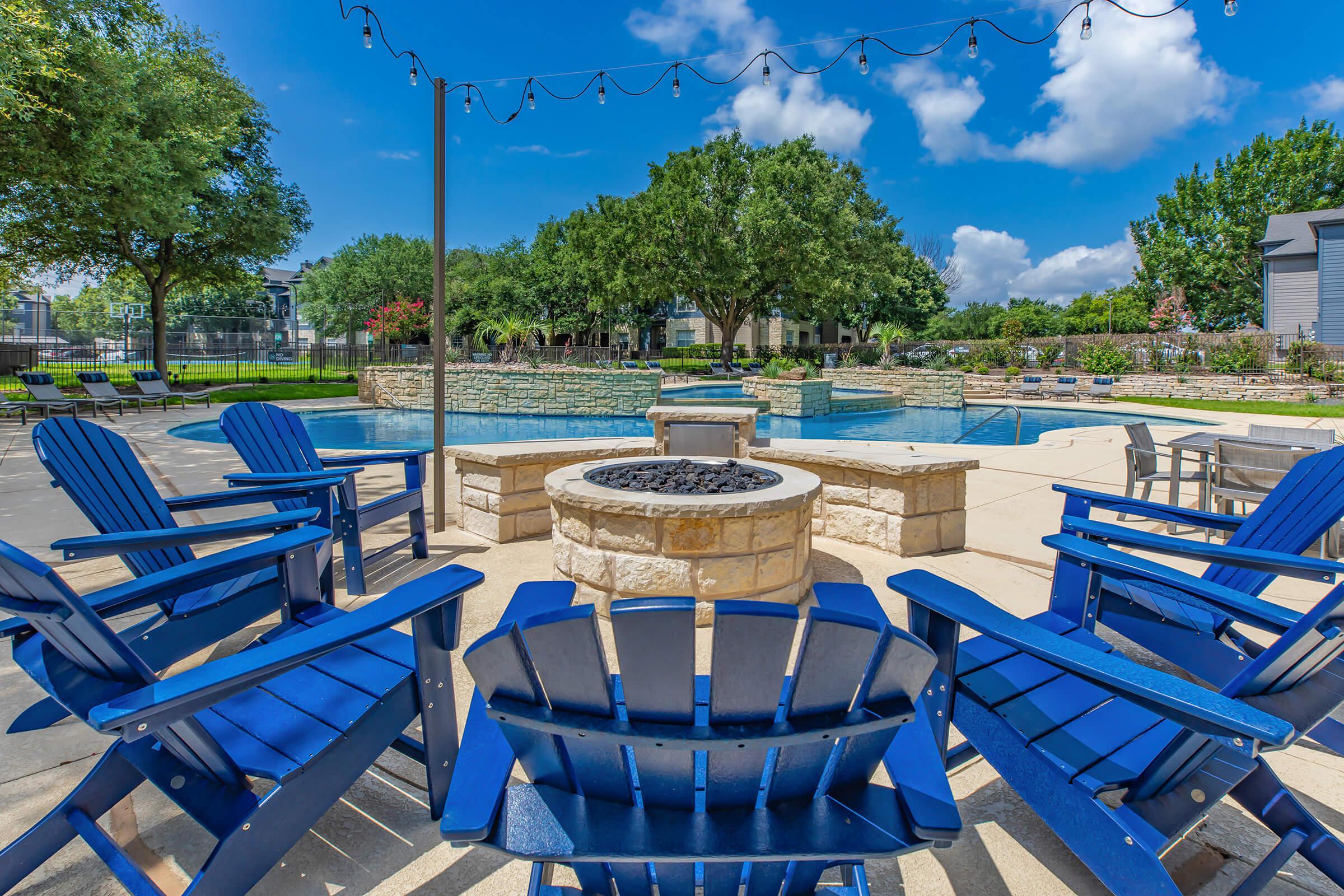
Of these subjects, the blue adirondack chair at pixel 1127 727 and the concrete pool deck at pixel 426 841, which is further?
the concrete pool deck at pixel 426 841

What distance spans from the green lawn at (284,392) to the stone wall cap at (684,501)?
15942mm

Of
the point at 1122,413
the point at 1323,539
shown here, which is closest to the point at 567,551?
the point at 1323,539

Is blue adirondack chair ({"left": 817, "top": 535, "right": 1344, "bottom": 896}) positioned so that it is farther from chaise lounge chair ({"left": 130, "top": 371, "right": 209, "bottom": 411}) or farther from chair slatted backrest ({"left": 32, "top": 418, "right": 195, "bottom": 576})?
chaise lounge chair ({"left": 130, "top": 371, "right": 209, "bottom": 411})

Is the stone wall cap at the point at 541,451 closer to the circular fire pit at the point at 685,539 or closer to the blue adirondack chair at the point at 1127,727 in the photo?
the circular fire pit at the point at 685,539

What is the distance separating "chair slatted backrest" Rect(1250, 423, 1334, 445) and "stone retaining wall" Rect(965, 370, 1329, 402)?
51.0 ft

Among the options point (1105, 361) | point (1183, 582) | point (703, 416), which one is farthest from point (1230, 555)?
point (1105, 361)

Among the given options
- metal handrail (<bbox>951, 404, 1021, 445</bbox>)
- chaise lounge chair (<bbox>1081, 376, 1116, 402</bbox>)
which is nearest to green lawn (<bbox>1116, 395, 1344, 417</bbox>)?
chaise lounge chair (<bbox>1081, 376, 1116, 402</bbox>)

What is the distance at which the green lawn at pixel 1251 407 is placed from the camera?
1324 cm

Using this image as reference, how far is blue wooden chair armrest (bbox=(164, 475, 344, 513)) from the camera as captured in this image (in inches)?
98.8

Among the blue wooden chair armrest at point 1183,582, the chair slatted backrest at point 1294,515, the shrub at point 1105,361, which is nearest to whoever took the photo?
the blue wooden chair armrest at point 1183,582

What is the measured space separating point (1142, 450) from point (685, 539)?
3.95 meters

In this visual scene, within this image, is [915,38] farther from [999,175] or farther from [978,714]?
[999,175]

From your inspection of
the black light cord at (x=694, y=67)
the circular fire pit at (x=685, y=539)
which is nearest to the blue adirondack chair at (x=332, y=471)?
the circular fire pit at (x=685, y=539)

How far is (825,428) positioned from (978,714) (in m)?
12.7
